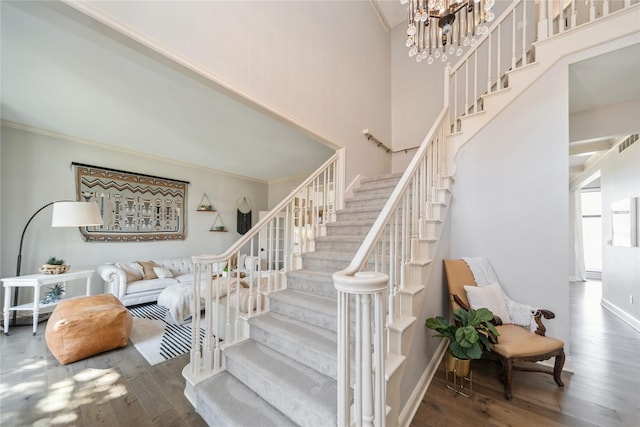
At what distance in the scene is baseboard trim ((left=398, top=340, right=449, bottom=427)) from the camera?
5.20 ft

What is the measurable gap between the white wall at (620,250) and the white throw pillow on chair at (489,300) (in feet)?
7.98

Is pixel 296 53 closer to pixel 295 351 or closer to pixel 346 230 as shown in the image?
pixel 346 230

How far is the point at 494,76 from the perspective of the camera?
3.97m

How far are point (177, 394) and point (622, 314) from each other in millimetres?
5723

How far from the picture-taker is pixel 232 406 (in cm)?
154

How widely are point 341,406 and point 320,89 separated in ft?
10.9

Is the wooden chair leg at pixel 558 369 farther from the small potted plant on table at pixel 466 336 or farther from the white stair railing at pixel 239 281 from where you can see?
the white stair railing at pixel 239 281

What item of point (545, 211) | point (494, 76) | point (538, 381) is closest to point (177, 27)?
point (545, 211)

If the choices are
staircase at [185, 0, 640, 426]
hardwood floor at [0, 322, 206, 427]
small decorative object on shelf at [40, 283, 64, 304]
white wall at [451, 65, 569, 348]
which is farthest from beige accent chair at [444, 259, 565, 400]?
small decorative object on shelf at [40, 283, 64, 304]

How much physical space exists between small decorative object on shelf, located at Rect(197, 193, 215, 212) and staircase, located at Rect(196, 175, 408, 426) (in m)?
4.08

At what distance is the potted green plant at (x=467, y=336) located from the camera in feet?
5.72

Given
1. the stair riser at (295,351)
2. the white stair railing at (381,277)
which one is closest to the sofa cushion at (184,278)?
the stair riser at (295,351)

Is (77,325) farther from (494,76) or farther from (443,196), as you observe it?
(494,76)

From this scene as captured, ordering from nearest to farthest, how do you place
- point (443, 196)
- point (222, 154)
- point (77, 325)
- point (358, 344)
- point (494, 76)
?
point (358, 344)
point (77, 325)
point (443, 196)
point (494, 76)
point (222, 154)
